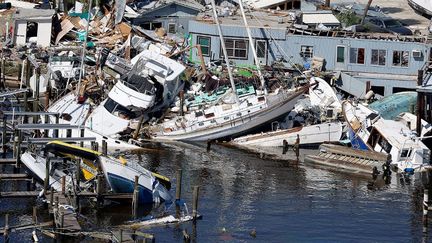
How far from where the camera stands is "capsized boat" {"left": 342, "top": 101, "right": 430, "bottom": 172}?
67.4 m

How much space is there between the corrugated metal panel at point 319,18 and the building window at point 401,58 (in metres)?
6.67

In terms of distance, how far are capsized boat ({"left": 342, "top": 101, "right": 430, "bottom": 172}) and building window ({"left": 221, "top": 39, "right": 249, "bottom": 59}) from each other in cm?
1033

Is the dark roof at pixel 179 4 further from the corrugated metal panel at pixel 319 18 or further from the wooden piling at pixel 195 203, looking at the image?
the wooden piling at pixel 195 203

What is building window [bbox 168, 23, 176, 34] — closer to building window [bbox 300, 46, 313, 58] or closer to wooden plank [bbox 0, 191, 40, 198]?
building window [bbox 300, 46, 313, 58]

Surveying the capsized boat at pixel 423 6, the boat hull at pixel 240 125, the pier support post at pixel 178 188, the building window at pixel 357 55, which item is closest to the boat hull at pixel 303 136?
the boat hull at pixel 240 125

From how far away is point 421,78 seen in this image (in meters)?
71.8

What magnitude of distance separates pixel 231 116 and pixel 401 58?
553 inches

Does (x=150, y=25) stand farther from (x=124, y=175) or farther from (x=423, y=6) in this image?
(x=124, y=175)

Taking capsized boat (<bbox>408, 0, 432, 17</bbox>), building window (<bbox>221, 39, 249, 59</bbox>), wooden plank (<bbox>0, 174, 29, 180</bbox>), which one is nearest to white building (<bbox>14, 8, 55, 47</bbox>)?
building window (<bbox>221, 39, 249, 59</bbox>)

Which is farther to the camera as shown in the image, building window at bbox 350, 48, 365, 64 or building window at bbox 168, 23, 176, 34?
building window at bbox 168, 23, 176, 34

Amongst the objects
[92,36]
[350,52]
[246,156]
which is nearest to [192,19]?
[92,36]

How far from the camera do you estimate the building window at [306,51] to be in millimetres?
82275

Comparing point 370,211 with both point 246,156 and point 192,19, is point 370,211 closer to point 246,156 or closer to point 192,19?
point 246,156

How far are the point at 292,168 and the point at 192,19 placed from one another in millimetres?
24863
